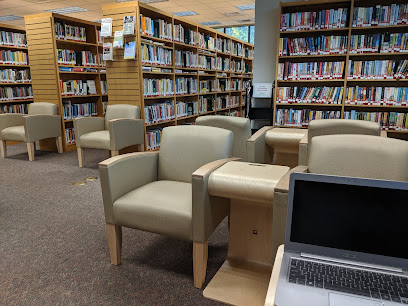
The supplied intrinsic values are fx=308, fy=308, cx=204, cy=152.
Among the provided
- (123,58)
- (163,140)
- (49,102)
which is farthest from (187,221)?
(49,102)

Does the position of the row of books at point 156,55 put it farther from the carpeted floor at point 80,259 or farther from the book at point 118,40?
the carpeted floor at point 80,259

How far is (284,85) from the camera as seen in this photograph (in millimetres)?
4484

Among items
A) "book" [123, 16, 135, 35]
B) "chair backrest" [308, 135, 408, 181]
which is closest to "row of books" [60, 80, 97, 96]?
"book" [123, 16, 135, 35]

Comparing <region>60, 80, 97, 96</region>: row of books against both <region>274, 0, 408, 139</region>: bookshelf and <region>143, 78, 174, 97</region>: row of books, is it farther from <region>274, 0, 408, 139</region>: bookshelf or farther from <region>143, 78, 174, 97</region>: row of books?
<region>274, 0, 408, 139</region>: bookshelf

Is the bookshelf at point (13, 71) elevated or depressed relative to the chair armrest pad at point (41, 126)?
elevated

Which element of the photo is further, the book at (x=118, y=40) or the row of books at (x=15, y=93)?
the row of books at (x=15, y=93)

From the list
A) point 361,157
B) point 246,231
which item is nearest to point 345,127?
point 361,157

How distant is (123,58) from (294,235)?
3.92 meters

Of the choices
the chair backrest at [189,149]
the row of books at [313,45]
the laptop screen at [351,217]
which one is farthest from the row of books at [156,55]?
the laptop screen at [351,217]

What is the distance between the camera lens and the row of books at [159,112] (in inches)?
181

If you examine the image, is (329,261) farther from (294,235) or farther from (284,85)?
(284,85)

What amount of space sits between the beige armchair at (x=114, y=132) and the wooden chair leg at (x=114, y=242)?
221 centimetres

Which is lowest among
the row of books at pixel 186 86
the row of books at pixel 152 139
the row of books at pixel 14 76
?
the row of books at pixel 152 139

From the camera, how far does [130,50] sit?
13.7 feet
